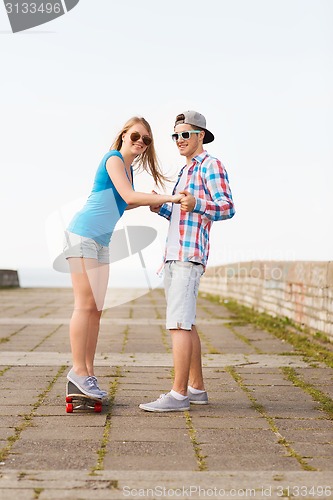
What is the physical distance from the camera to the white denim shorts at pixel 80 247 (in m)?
4.95

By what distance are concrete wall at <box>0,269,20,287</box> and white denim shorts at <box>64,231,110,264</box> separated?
75.9 feet

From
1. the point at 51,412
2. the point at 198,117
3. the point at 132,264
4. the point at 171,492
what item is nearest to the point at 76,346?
the point at 51,412

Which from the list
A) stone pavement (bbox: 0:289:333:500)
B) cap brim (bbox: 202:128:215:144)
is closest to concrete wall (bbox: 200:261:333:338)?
stone pavement (bbox: 0:289:333:500)

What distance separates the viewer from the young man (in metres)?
4.93

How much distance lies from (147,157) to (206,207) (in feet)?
2.13

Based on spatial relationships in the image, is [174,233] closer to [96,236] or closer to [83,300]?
[96,236]

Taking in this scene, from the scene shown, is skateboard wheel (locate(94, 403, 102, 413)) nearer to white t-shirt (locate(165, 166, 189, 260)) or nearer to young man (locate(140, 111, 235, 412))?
young man (locate(140, 111, 235, 412))

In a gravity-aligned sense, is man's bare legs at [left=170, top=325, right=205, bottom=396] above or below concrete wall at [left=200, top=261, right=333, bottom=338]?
below

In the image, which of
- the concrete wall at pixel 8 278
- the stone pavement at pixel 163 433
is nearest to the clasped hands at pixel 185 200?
the stone pavement at pixel 163 433

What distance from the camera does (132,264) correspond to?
5.49 meters

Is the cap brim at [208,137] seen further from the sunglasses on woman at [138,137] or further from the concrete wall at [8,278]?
the concrete wall at [8,278]

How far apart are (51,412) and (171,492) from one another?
1.82 m

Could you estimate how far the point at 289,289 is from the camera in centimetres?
1140

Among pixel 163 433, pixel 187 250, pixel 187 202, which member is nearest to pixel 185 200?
pixel 187 202
